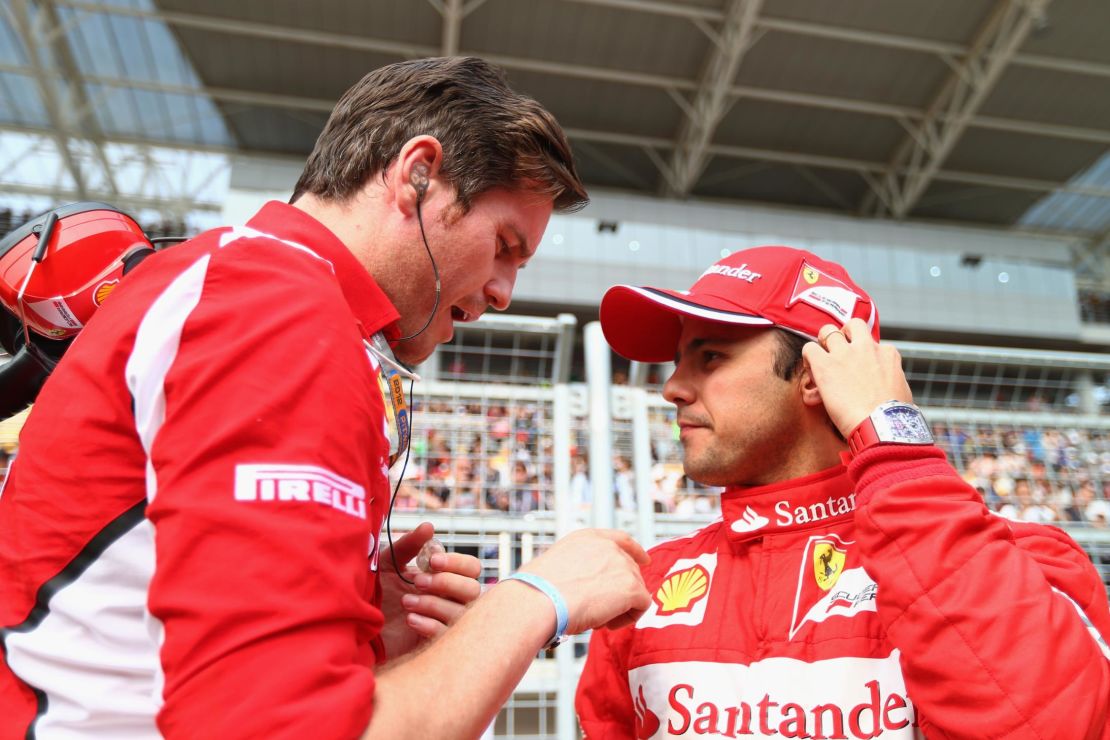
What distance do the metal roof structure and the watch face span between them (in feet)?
55.4

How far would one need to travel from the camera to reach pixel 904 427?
5.14 feet

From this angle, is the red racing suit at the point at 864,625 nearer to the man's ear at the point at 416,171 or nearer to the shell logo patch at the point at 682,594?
the shell logo patch at the point at 682,594

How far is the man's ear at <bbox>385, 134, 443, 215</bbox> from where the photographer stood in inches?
54.9

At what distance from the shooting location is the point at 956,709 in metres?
1.38

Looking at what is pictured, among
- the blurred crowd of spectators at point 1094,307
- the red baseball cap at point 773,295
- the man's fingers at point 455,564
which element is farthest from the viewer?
the blurred crowd of spectators at point 1094,307

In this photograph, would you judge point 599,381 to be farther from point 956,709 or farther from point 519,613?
point 519,613

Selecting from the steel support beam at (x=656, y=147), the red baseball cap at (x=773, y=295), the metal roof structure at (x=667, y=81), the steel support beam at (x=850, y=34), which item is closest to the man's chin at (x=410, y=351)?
the red baseball cap at (x=773, y=295)

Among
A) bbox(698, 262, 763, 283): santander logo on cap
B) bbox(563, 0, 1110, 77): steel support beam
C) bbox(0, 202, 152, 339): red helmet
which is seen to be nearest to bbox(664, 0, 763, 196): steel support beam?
bbox(563, 0, 1110, 77): steel support beam

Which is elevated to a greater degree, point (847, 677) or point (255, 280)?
point (255, 280)


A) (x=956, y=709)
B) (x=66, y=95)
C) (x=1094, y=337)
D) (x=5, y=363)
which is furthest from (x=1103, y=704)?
(x=1094, y=337)

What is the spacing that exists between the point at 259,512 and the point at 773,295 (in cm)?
153

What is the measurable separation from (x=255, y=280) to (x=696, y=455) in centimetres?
134

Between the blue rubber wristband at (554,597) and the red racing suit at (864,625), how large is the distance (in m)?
0.67

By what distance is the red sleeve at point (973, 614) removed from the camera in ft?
4.36
